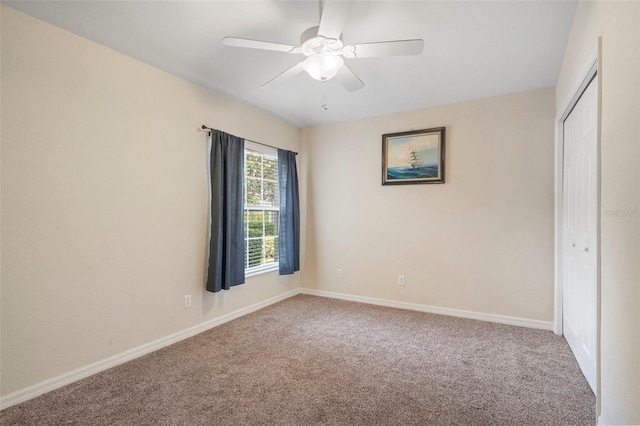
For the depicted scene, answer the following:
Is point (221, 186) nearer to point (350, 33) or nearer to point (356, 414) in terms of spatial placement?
point (350, 33)

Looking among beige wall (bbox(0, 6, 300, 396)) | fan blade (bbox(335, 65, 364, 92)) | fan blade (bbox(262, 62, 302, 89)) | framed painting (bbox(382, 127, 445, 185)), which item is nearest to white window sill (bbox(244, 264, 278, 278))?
beige wall (bbox(0, 6, 300, 396))

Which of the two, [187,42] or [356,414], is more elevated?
[187,42]

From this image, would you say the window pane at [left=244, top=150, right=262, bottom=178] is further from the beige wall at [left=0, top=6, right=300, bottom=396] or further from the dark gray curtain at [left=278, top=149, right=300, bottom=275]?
the beige wall at [left=0, top=6, right=300, bottom=396]

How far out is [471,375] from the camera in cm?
225

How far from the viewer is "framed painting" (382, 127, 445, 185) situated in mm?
3699

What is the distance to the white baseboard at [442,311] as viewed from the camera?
3.21 meters

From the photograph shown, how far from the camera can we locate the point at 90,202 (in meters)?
2.31

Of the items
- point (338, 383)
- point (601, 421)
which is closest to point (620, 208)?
point (601, 421)

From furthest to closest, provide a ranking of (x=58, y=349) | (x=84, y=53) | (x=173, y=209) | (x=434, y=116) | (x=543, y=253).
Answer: (x=434, y=116) < (x=543, y=253) < (x=173, y=209) < (x=84, y=53) < (x=58, y=349)

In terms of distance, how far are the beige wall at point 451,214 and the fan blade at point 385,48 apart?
200cm

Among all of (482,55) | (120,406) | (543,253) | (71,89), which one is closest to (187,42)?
(71,89)

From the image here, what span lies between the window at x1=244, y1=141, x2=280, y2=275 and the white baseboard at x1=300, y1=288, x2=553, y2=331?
0.93m

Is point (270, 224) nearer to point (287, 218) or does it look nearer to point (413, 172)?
point (287, 218)

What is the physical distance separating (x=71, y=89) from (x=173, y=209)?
114cm
